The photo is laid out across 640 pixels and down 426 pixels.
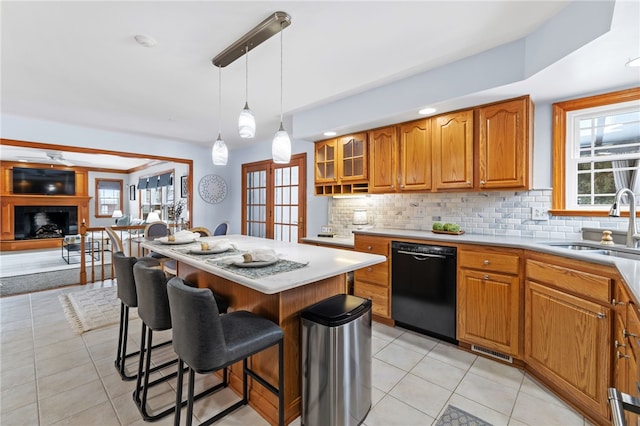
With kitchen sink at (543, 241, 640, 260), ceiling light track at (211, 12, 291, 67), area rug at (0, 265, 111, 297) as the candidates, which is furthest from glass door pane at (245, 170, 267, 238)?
kitchen sink at (543, 241, 640, 260)

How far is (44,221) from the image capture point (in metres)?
8.51

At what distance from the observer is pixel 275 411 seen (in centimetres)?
171

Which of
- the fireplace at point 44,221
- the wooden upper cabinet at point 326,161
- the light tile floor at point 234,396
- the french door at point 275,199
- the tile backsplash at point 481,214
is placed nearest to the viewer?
the light tile floor at point 234,396

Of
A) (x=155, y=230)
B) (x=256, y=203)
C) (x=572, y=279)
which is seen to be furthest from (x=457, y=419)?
(x=256, y=203)

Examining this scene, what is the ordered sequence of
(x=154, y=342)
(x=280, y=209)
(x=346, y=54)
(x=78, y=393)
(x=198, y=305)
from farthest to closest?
(x=280, y=209), (x=154, y=342), (x=346, y=54), (x=78, y=393), (x=198, y=305)

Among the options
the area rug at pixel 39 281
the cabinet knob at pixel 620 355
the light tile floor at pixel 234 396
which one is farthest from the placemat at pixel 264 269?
the area rug at pixel 39 281

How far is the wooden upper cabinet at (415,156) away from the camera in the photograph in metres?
2.96

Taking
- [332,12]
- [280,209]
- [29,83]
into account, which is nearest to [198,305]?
[332,12]

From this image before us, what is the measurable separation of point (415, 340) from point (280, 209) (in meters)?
3.29

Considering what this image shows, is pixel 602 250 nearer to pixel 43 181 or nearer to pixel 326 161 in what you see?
pixel 326 161

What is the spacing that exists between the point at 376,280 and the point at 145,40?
2.95 metres

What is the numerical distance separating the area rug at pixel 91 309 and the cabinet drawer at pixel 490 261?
3612mm

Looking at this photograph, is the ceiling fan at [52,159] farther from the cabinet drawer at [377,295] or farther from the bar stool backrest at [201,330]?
the bar stool backrest at [201,330]

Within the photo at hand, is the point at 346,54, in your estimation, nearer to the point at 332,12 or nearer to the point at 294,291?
the point at 332,12
